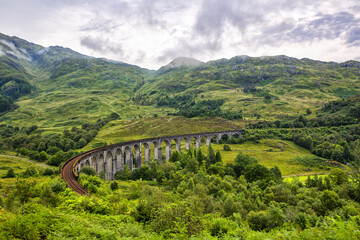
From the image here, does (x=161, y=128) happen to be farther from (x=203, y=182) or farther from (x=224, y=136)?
(x=203, y=182)

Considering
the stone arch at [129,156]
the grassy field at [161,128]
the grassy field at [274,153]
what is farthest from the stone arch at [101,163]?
the grassy field at [161,128]

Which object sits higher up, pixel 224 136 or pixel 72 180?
pixel 72 180

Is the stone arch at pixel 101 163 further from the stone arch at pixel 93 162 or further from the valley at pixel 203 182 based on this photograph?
the stone arch at pixel 93 162

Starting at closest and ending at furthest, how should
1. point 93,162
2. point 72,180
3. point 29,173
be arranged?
point 72,180
point 29,173
point 93,162

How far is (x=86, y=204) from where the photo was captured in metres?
18.6

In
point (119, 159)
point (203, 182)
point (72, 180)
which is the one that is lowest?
point (203, 182)

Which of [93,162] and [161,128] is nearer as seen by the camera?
[93,162]

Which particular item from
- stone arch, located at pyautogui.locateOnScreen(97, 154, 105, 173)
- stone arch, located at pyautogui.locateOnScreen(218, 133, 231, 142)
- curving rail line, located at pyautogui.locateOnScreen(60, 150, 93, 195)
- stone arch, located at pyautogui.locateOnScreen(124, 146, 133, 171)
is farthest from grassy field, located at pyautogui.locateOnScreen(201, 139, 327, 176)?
curving rail line, located at pyautogui.locateOnScreen(60, 150, 93, 195)

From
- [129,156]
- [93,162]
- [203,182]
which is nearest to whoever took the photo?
[203,182]

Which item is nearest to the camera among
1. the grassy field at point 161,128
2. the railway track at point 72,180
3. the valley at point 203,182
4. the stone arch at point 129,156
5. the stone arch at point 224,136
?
the valley at point 203,182

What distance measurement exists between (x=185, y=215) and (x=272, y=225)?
51.1 ft

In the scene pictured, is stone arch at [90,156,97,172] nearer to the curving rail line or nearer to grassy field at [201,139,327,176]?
the curving rail line

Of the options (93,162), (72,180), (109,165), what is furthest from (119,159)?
(72,180)

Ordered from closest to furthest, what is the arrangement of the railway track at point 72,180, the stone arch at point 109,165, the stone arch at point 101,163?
the railway track at point 72,180 < the stone arch at point 101,163 < the stone arch at point 109,165
